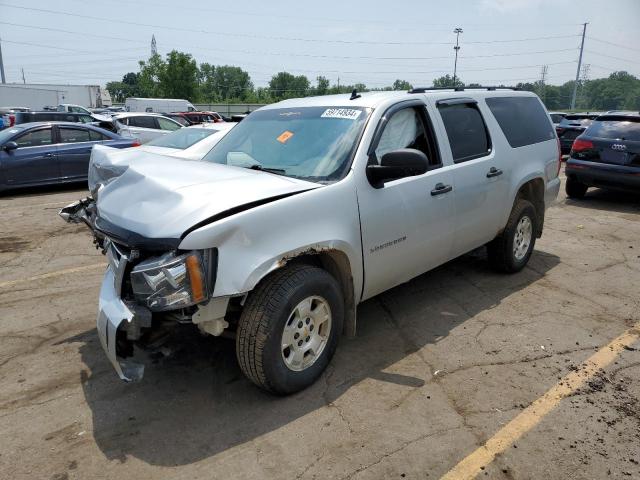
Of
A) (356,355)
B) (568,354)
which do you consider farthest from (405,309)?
(568,354)

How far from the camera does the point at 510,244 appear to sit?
522cm

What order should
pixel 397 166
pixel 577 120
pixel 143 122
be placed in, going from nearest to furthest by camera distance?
pixel 397 166
pixel 143 122
pixel 577 120

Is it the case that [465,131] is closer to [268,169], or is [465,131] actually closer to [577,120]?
[268,169]

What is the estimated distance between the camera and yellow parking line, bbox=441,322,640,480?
2623 millimetres

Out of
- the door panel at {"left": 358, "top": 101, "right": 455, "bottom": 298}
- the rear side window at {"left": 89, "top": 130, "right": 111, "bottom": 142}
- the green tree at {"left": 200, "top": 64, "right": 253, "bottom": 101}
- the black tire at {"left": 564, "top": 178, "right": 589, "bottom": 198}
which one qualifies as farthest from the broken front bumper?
the green tree at {"left": 200, "top": 64, "right": 253, "bottom": 101}

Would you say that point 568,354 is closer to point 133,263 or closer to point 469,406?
point 469,406

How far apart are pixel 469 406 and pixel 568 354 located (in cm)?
118

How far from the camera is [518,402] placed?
317 centimetres

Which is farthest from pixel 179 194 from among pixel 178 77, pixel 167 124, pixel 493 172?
pixel 178 77

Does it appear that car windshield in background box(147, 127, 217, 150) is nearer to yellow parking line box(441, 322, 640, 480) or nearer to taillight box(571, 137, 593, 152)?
taillight box(571, 137, 593, 152)

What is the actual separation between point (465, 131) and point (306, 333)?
2568 millimetres

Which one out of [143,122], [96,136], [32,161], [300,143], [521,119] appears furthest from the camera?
[143,122]

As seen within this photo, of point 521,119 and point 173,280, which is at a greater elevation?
point 521,119

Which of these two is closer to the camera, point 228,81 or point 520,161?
point 520,161
